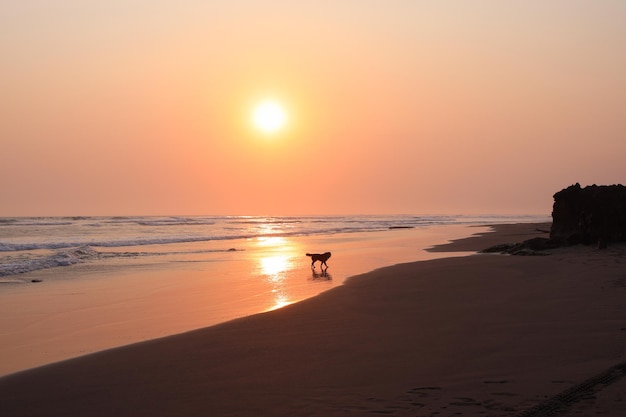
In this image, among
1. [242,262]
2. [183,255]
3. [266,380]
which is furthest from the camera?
[183,255]

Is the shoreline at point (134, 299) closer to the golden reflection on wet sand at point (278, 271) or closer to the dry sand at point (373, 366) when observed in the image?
the golden reflection on wet sand at point (278, 271)

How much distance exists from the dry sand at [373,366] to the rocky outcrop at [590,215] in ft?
33.6

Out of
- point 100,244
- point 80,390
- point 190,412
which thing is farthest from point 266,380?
point 100,244

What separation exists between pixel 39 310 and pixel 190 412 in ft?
26.8

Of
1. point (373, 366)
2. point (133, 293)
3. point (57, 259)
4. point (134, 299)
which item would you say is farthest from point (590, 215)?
point (57, 259)

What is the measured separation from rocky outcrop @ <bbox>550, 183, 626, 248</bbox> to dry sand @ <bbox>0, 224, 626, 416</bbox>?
10227mm

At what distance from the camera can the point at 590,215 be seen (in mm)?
21062

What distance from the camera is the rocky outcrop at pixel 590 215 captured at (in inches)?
812

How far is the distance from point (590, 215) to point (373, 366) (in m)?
17.2

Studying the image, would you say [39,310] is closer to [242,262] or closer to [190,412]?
[190,412]

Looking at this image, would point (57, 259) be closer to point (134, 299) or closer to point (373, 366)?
point (134, 299)

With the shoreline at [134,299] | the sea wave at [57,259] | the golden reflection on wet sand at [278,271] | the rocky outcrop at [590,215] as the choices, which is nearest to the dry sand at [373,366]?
the shoreline at [134,299]

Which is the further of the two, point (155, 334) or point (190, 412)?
point (155, 334)

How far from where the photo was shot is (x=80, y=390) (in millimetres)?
6566
